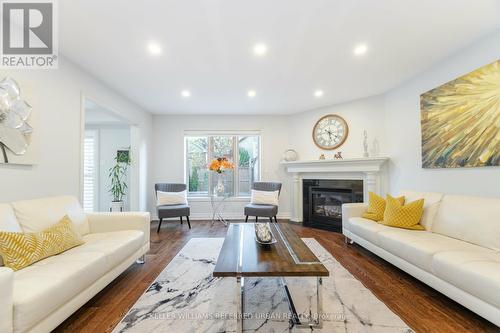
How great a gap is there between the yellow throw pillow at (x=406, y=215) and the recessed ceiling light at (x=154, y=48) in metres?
3.34

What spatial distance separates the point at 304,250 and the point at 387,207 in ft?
5.39

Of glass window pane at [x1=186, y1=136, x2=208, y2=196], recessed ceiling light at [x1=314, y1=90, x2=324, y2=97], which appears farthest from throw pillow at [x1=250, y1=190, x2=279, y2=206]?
recessed ceiling light at [x1=314, y1=90, x2=324, y2=97]

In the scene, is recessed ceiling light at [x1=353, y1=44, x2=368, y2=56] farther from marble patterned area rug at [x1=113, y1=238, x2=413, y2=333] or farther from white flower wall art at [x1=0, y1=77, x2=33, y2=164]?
white flower wall art at [x1=0, y1=77, x2=33, y2=164]

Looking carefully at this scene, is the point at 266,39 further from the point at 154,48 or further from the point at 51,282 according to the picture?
the point at 51,282

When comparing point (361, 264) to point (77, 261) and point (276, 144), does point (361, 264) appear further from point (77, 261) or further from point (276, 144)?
point (276, 144)

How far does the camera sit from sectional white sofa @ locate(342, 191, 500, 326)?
159 centimetres

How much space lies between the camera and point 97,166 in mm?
5555

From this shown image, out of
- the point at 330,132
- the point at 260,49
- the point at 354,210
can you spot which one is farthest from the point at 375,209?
the point at 260,49

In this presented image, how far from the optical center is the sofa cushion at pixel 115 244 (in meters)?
2.05

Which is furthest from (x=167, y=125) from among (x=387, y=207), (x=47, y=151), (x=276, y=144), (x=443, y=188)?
(x=443, y=188)

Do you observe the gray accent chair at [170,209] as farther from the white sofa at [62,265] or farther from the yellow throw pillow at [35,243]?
the yellow throw pillow at [35,243]

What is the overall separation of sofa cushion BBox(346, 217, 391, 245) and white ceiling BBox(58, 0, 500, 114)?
6.72ft

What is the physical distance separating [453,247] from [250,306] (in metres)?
1.87

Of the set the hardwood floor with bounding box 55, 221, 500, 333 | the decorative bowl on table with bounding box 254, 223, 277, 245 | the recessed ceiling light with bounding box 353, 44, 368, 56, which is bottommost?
the hardwood floor with bounding box 55, 221, 500, 333
